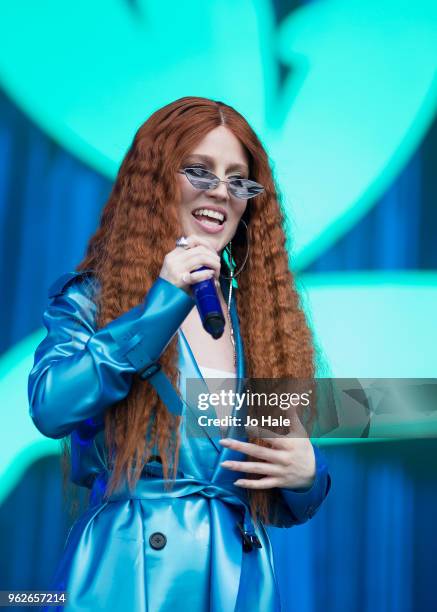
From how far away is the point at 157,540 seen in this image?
1.15 m

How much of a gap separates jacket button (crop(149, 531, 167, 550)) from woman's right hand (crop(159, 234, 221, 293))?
1.15 feet

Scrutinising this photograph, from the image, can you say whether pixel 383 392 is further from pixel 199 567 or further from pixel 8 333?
pixel 199 567

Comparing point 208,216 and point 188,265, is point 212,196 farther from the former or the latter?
point 188,265

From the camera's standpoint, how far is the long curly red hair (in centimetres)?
122

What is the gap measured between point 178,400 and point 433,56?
1817mm

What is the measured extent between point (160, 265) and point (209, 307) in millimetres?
321

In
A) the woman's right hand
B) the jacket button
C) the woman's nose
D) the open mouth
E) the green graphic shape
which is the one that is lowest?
the jacket button

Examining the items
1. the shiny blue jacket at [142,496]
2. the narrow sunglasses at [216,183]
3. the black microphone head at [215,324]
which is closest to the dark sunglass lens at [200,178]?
the narrow sunglasses at [216,183]

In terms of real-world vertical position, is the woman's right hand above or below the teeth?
below

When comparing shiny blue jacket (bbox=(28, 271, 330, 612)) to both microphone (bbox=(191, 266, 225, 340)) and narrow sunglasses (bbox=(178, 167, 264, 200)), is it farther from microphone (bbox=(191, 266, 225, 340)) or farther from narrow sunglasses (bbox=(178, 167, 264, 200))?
narrow sunglasses (bbox=(178, 167, 264, 200))

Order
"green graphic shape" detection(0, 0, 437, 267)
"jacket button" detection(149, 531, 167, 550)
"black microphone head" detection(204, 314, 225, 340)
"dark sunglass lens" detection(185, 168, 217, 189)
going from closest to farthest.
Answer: "black microphone head" detection(204, 314, 225, 340), "jacket button" detection(149, 531, 167, 550), "dark sunglass lens" detection(185, 168, 217, 189), "green graphic shape" detection(0, 0, 437, 267)

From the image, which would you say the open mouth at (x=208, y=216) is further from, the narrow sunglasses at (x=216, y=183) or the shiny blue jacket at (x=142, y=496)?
the shiny blue jacket at (x=142, y=496)

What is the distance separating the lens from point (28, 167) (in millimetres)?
2449

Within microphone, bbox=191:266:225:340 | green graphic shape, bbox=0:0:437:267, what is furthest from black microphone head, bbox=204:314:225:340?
green graphic shape, bbox=0:0:437:267
